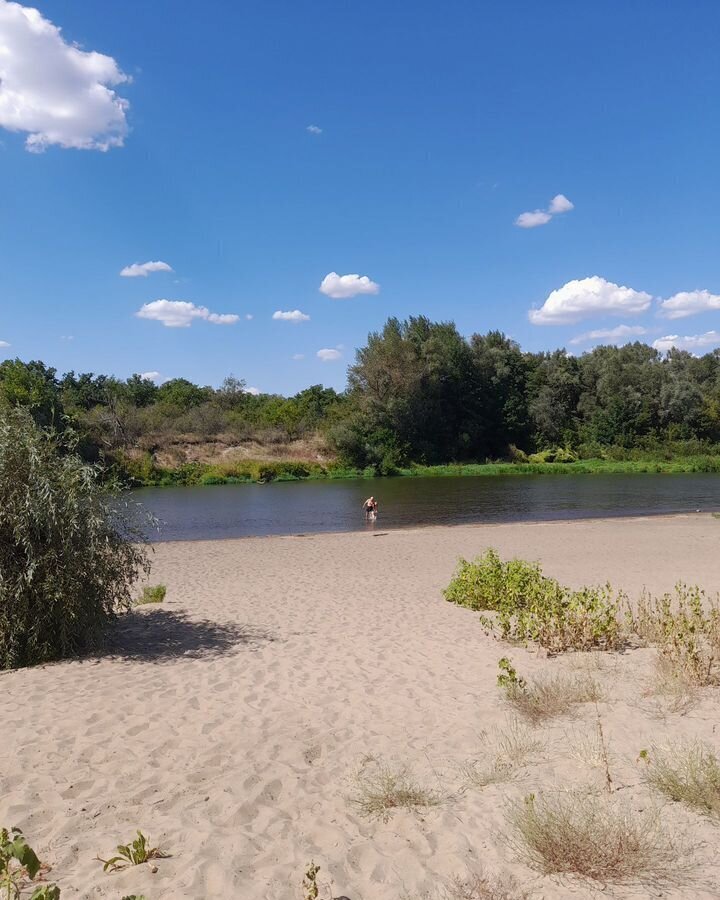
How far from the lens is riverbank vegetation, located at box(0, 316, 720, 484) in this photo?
6325cm

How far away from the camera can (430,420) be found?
69.8 meters

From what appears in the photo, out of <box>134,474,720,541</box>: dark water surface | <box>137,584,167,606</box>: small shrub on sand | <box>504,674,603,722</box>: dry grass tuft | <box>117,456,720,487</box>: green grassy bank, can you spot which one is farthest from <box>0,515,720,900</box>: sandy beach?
<box>117,456,720,487</box>: green grassy bank

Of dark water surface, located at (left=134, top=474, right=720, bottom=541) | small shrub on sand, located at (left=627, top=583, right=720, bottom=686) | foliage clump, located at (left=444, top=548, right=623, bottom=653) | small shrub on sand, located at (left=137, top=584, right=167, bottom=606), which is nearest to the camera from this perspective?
small shrub on sand, located at (left=627, top=583, right=720, bottom=686)

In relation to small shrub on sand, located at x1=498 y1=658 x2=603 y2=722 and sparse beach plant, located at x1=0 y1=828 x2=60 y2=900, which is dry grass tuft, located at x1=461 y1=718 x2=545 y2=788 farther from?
sparse beach plant, located at x1=0 y1=828 x2=60 y2=900

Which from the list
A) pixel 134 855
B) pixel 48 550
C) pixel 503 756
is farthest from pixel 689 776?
pixel 48 550

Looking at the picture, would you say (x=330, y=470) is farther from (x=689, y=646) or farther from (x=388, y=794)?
(x=388, y=794)

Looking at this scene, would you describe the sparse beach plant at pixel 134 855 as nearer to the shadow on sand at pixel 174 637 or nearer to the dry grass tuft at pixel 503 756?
the dry grass tuft at pixel 503 756

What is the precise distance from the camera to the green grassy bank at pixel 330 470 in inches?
2311

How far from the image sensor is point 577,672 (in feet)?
23.7

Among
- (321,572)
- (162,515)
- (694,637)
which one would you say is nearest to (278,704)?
(694,637)

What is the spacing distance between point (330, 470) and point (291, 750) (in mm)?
58723

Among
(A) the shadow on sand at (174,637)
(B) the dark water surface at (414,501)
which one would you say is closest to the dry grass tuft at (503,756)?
(A) the shadow on sand at (174,637)

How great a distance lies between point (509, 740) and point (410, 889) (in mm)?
2034

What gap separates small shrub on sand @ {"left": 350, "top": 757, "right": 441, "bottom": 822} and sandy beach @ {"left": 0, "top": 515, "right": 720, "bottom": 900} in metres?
0.08
